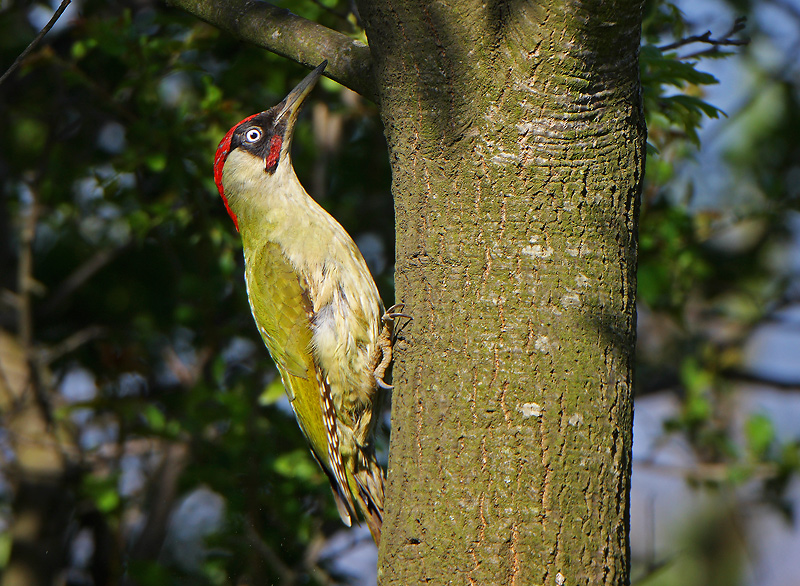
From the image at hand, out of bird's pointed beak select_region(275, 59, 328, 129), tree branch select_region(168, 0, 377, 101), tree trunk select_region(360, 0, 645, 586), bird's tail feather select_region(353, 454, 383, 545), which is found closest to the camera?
tree trunk select_region(360, 0, 645, 586)

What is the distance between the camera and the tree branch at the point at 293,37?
1911 mm

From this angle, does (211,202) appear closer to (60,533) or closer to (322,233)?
(322,233)

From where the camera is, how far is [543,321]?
157 cm

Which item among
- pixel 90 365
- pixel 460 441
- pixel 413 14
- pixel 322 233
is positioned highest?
pixel 413 14

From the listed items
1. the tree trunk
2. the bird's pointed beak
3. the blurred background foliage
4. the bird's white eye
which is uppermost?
the tree trunk

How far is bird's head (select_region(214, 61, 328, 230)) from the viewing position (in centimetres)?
338

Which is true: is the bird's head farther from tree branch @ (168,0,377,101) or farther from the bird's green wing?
tree branch @ (168,0,377,101)

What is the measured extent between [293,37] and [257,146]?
4.79 feet

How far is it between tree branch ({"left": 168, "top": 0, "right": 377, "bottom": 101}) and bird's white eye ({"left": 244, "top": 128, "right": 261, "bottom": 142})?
1199 mm

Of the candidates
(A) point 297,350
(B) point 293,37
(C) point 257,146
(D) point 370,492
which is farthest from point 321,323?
(B) point 293,37

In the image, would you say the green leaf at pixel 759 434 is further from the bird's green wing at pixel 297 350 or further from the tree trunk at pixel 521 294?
the tree trunk at pixel 521 294

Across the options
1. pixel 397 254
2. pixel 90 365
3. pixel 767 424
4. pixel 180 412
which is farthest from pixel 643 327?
pixel 397 254

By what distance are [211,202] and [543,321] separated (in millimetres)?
2769

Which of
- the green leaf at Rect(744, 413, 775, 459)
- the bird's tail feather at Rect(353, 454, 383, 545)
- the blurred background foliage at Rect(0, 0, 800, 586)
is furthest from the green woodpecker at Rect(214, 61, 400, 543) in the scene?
the green leaf at Rect(744, 413, 775, 459)
